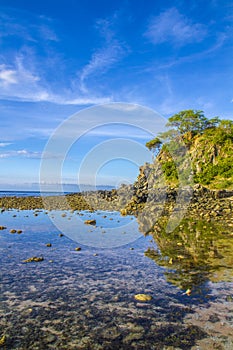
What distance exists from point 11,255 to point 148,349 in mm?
9028

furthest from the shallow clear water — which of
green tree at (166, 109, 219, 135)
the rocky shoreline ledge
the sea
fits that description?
green tree at (166, 109, 219, 135)

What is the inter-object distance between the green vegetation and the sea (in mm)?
43248

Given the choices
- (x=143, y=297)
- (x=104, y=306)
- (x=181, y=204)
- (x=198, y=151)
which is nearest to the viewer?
(x=104, y=306)

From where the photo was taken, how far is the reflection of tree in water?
10.0 metres

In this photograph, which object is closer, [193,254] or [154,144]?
[193,254]

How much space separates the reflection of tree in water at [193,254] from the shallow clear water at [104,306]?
0.41 metres

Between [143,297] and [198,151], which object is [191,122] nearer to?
[198,151]

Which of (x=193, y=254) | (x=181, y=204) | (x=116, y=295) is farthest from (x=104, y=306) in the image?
(x=181, y=204)

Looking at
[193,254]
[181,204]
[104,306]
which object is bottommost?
[104,306]

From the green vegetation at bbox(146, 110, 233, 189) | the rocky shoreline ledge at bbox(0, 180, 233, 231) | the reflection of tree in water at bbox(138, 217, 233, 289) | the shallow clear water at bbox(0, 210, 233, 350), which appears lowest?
the shallow clear water at bbox(0, 210, 233, 350)

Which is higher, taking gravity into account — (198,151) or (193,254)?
(198,151)

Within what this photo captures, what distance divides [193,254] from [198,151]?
175 ft

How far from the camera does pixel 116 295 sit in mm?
8406

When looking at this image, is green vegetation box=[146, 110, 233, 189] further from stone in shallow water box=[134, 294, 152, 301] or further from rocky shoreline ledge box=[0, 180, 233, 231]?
stone in shallow water box=[134, 294, 152, 301]
